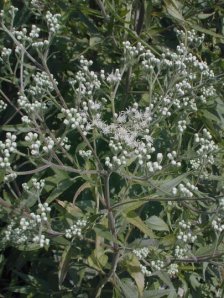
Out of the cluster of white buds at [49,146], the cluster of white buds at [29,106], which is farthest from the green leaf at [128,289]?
the cluster of white buds at [29,106]

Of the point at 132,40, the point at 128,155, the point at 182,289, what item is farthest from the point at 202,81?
the point at 182,289

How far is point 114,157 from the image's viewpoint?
2355 millimetres

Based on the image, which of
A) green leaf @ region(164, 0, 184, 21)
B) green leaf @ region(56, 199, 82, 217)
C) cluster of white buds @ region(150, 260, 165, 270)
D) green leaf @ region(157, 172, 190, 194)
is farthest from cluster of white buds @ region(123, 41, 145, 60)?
cluster of white buds @ region(150, 260, 165, 270)

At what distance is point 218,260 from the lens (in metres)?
3.01

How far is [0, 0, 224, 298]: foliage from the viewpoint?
2611 millimetres

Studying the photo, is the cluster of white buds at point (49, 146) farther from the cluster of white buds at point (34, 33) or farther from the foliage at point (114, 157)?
the cluster of white buds at point (34, 33)

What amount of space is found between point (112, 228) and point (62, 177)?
375 millimetres

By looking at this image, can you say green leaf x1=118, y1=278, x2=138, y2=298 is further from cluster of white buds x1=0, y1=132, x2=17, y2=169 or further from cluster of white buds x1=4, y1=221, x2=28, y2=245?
cluster of white buds x1=0, y1=132, x2=17, y2=169

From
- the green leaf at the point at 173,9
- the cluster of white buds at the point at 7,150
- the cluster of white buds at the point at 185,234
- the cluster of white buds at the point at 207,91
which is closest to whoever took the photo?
the cluster of white buds at the point at 7,150

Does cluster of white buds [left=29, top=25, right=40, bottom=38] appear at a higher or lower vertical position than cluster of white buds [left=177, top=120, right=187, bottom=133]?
higher

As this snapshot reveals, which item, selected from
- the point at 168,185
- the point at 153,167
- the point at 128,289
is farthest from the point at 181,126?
the point at 128,289

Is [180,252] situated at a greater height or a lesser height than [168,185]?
lesser

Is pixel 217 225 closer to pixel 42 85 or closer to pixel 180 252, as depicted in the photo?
pixel 180 252

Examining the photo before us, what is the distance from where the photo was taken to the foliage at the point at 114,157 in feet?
8.57
